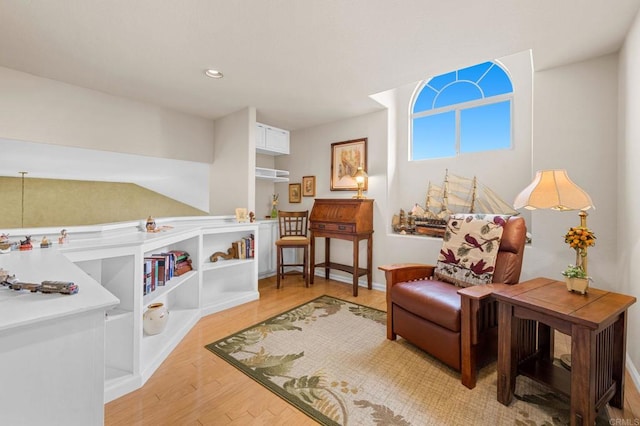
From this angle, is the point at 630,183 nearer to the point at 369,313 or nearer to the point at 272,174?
the point at 369,313

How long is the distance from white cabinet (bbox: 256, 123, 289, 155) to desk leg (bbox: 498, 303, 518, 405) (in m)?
3.35

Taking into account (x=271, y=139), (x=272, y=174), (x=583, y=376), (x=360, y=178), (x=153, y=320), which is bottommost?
(x=153, y=320)

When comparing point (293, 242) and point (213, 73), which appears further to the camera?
point (293, 242)

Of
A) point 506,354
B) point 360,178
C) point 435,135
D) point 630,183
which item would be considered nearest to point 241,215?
point 360,178

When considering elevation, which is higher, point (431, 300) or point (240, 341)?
point (431, 300)

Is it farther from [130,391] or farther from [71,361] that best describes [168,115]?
[71,361]

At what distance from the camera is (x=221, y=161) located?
12.3ft

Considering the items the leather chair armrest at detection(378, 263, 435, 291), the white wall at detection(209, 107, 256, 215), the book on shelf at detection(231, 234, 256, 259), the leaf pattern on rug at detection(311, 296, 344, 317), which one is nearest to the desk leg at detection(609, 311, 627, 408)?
the leather chair armrest at detection(378, 263, 435, 291)

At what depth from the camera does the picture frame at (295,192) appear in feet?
14.7

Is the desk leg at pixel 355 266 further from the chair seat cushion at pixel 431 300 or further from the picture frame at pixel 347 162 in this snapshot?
the chair seat cushion at pixel 431 300

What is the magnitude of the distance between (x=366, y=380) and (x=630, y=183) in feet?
7.27

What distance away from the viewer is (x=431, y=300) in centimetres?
189

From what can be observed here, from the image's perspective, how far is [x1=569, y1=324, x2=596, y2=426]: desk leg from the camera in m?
1.23

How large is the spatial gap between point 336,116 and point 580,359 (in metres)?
3.43
